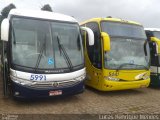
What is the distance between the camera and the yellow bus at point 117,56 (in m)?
9.45

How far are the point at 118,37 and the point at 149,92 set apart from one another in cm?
280

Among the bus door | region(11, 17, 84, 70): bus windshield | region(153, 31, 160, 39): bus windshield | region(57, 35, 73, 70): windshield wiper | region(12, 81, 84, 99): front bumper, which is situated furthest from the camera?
region(153, 31, 160, 39): bus windshield

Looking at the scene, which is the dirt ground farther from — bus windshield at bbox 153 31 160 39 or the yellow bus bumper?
bus windshield at bbox 153 31 160 39

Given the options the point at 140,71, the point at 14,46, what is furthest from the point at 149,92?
the point at 14,46

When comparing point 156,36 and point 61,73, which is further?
point 156,36

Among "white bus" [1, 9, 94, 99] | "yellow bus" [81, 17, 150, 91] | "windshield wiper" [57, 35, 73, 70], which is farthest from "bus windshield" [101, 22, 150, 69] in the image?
"windshield wiper" [57, 35, 73, 70]

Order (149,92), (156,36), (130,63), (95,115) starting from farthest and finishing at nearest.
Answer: (156,36)
(149,92)
(130,63)
(95,115)

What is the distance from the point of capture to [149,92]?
1093cm

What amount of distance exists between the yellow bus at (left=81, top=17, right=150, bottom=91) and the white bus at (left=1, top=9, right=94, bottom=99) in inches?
40.4

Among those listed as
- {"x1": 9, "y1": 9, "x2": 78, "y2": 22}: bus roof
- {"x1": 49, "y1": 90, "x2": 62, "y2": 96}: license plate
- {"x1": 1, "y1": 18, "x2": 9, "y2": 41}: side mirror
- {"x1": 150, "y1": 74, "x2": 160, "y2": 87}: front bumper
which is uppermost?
{"x1": 9, "y1": 9, "x2": 78, "y2": 22}: bus roof

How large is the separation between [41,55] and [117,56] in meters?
2.96

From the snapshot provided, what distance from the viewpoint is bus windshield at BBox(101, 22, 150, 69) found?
31.4 feet

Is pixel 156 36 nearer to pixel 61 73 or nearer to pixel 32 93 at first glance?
pixel 61 73

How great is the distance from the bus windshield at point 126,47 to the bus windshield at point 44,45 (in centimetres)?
137
